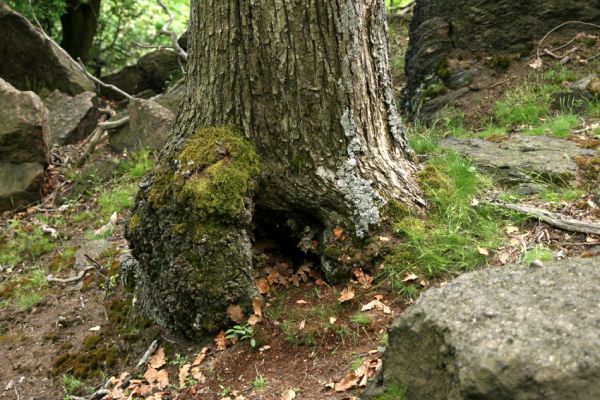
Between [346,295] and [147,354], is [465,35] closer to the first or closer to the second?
[346,295]

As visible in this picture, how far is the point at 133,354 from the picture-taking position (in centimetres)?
455

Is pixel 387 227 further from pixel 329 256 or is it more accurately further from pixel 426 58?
pixel 426 58

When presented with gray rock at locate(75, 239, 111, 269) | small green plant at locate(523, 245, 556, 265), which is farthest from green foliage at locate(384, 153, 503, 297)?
gray rock at locate(75, 239, 111, 269)

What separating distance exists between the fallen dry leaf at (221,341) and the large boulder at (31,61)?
8.51m

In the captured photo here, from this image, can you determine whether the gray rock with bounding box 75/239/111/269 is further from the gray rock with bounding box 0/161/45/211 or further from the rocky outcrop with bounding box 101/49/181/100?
the rocky outcrop with bounding box 101/49/181/100

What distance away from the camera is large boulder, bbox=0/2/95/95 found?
36.1ft

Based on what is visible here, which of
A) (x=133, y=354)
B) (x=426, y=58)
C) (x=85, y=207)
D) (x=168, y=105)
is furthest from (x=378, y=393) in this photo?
(x=168, y=105)

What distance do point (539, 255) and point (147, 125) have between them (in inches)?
250

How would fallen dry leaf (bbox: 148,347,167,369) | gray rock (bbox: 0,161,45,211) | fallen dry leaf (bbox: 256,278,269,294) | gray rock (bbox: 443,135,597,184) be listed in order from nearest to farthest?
fallen dry leaf (bbox: 148,347,167,369), fallen dry leaf (bbox: 256,278,269,294), gray rock (bbox: 443,135,597,184), gray rock (bbox: 0,161,45,211)

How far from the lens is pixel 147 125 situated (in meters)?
8.94

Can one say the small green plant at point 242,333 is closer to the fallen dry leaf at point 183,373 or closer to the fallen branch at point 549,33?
the fallen dry leaf at point 183,373

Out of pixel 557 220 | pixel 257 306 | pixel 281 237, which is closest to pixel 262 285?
pixel 257 306

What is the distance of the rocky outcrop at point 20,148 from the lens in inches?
325

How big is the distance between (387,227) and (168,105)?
6297mm
